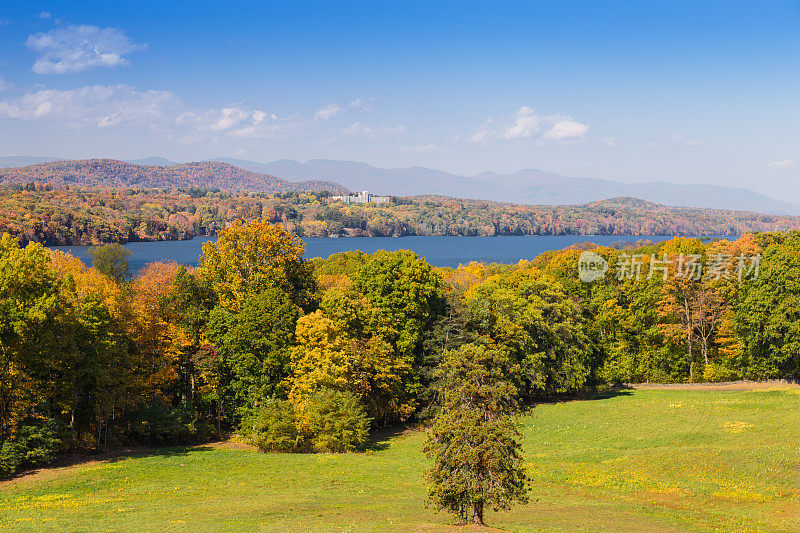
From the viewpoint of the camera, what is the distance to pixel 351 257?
86.8 metres

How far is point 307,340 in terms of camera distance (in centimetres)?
4431

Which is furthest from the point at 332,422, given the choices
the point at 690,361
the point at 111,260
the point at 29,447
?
the point at 111,260

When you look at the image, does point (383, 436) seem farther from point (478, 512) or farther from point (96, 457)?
point (478, 512)

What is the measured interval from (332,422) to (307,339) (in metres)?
6.58

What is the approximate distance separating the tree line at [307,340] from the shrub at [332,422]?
143 mm

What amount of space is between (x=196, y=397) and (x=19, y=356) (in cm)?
1492

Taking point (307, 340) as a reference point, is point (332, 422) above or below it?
below

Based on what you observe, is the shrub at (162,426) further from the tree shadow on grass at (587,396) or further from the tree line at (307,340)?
the tree shadow on grass at (587,396)

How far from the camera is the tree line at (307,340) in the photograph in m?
36.8

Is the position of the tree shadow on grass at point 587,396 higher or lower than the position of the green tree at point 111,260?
lower

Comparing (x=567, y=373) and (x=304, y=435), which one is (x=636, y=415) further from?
(x=304, y=435)

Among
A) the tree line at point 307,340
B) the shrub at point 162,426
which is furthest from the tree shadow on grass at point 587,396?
the shrub at point 162,426

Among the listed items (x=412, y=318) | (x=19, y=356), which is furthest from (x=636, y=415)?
(x=19, y=356)

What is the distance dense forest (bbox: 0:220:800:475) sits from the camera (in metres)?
37.0
